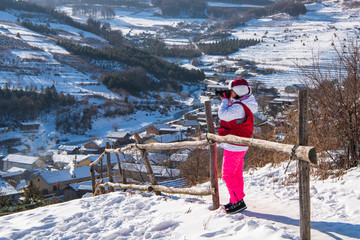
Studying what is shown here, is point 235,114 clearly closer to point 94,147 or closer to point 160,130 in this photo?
point 160,130

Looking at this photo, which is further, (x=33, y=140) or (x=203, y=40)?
(x=203, y=40)

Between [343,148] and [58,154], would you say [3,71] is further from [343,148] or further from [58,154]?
[343,148]

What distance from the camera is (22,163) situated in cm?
2423

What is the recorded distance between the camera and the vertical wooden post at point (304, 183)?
2375 mm

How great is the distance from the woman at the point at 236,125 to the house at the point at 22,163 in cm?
2429

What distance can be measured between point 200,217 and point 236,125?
42.8 inches

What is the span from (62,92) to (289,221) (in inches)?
1568

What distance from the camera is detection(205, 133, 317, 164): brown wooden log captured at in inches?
91.2

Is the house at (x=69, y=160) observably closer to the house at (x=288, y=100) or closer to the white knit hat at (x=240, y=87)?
the house at (x=288, y=100)

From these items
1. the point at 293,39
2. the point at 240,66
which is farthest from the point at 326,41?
the point at 240,66

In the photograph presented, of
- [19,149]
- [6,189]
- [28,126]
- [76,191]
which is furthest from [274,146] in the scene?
[28,126]

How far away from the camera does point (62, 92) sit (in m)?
39.2

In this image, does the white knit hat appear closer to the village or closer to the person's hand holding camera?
the person's hand holding camera

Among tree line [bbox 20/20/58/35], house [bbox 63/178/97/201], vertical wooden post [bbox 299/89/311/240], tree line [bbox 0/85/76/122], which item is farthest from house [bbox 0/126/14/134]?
tree line [bbox 20/20/58/35]
